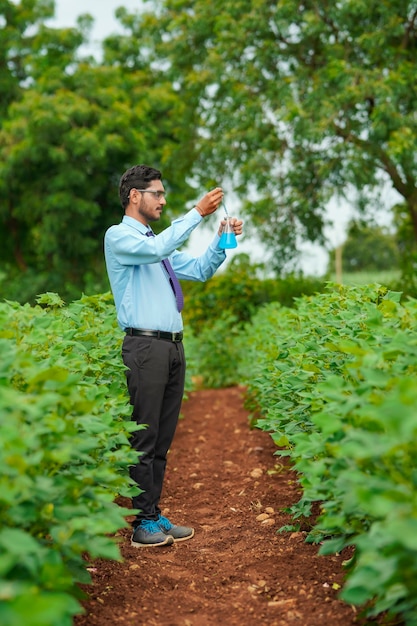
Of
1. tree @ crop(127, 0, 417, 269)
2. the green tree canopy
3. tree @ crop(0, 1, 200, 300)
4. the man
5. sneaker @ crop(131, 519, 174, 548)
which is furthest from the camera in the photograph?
the green tree canopy

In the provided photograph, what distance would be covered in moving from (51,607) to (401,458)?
125cm

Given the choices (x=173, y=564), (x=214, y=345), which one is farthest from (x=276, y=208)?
(x=173, y=564)

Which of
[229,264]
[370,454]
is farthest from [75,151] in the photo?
[370,454]

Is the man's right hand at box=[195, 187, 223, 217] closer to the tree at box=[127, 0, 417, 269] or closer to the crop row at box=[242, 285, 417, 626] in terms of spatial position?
the crop row at box=[242, 285, 417, 626]

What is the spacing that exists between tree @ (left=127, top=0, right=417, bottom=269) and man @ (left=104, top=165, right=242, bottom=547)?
9440 millimetres

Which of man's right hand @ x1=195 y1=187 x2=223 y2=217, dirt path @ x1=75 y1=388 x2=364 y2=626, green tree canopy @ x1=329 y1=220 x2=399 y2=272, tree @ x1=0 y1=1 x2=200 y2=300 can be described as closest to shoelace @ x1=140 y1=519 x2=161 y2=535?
dirt path @ x1=75 y1=388 x2=364 y2=626

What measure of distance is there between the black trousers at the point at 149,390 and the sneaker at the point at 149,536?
5 cm

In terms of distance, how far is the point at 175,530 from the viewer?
4.82 meters

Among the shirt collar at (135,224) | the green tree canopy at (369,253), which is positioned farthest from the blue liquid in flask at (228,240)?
the green tree canopy at (369,253)

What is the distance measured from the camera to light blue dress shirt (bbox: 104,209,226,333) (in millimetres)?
4367

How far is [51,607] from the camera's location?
1773 mm

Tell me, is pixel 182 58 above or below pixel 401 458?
above

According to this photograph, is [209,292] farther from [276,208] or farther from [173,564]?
[173,564]

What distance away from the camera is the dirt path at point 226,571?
11.4ft
